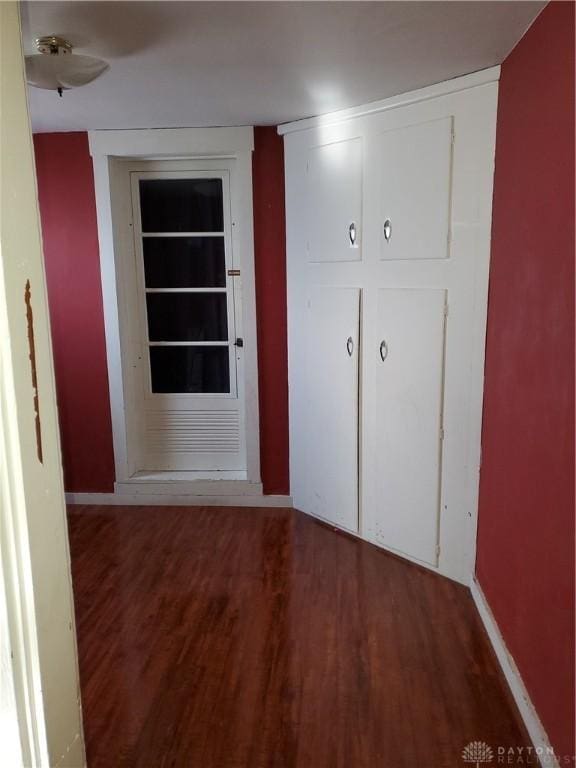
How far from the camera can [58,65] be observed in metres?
1.98

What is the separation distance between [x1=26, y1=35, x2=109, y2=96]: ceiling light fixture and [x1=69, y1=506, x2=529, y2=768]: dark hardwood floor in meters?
2.14

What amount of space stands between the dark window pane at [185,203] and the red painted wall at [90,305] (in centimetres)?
31

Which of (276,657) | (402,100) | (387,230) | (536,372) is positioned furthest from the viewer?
(387,230)

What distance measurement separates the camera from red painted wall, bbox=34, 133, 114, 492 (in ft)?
11.3

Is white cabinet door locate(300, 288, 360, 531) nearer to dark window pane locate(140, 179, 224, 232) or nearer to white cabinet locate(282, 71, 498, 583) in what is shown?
white cabinet locate(282, 71, 498, 583)

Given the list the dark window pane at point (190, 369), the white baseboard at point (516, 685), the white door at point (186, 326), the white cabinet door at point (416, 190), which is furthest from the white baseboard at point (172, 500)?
the white cabinet door at point (416, 190)

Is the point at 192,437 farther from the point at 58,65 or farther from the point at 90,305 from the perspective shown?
the point at 58,65

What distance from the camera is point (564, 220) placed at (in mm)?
1621

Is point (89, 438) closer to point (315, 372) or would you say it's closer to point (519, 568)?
point (315, 372)

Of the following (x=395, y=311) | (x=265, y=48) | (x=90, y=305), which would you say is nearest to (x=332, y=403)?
(x=395, y=311)

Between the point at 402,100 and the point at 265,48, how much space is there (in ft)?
2.70

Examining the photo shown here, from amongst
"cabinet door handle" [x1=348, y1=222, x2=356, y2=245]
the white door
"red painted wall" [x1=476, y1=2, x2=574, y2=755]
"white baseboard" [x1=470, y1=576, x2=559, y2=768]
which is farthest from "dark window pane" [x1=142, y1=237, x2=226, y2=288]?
"white baseboard" [x1=470, y1=576, x2=559, y2=768]

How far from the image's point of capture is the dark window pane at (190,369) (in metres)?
3.75

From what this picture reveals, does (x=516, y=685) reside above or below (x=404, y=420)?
below
